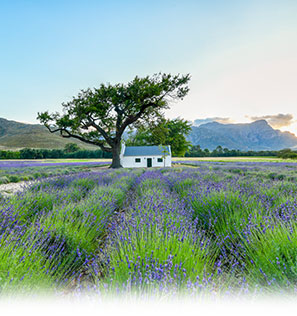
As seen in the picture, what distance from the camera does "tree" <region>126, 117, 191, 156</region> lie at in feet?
59.6

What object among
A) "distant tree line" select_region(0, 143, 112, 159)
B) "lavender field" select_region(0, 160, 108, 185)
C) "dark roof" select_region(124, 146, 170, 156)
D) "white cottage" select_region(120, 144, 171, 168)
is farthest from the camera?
"distant tree line" select_region(0, 143, 112, 159)

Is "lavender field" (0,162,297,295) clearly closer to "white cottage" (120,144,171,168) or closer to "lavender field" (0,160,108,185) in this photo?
"lavender field" (0,160,108,185)

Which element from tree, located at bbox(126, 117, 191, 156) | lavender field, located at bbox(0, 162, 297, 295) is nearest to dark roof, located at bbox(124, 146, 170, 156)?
tree, located at bbox(126, 117, 191, 156)

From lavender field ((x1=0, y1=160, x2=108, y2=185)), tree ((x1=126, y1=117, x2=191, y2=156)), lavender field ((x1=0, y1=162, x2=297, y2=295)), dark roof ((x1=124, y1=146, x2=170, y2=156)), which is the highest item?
tree ((x1=126, y1=117, x2=191, y2=156))

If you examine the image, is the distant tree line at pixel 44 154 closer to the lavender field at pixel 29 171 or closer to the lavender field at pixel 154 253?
the lavender field at pixel 29 171

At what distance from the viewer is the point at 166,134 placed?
91.7 ft

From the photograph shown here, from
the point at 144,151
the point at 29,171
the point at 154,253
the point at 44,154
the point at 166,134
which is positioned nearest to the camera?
the point at 154,253

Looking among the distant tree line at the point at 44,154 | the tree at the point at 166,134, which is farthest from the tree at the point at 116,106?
the distant tree line at the point at 44,154

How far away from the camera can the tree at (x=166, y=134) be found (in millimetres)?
18156

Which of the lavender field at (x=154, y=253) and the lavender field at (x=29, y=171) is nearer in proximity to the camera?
the lavender field at (x=154, y=253)

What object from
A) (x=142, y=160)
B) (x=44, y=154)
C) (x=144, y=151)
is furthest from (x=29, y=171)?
(x=44, y=154)

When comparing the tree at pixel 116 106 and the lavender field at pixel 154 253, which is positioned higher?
the tree at pixel 116 106

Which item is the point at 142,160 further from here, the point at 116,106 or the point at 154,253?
the point at 154,253

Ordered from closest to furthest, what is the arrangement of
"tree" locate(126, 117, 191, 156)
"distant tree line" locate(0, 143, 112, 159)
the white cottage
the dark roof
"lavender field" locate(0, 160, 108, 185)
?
1. "lavender field" locate(0, 160, 108, 185)
2. "tree" locate(126, 117, 191, 156)
3. the white cottage
4. the dark roof
5. "distant tree line" locate(0, 143, 112, 159)
